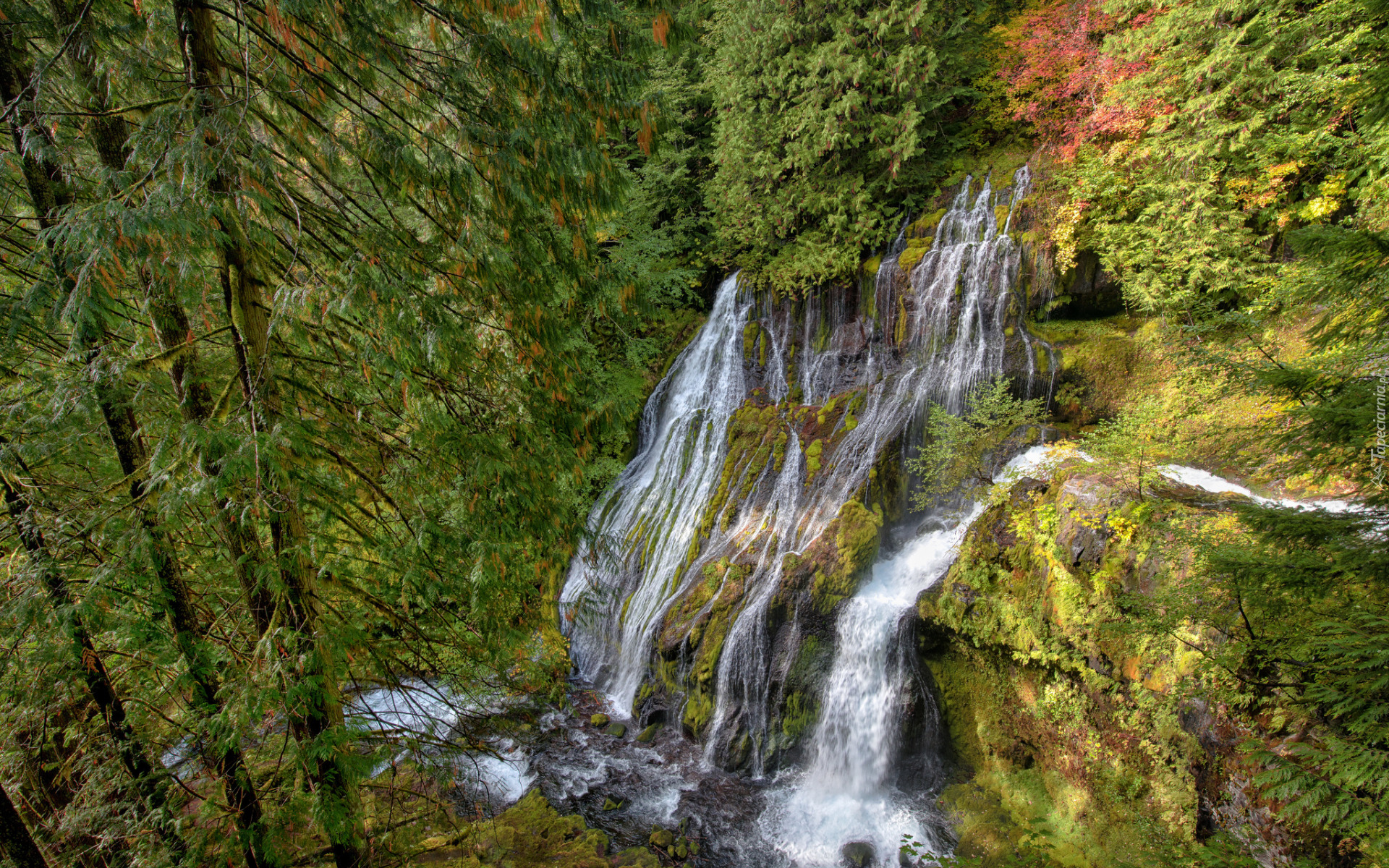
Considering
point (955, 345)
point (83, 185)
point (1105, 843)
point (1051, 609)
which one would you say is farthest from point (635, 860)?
point (955, 345)

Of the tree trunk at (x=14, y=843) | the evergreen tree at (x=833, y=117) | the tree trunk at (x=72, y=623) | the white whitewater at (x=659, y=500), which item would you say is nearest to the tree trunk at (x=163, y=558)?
the tree trunk at (x=72, y=623)

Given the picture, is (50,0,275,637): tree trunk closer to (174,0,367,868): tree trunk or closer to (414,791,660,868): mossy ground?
(174,0,367,868): tree trunk

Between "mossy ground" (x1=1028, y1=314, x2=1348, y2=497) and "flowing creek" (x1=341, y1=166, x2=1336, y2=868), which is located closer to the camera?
"mossy ground" (x1=1028, y1=314, x2=1348, y2=497)

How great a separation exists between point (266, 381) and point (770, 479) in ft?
27.1

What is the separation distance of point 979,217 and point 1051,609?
668 centimetres

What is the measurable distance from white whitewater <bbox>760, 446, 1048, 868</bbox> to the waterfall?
35 millimetres

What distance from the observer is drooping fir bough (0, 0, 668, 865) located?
6.66ft

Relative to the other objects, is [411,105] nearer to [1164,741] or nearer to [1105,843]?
[1164,741]

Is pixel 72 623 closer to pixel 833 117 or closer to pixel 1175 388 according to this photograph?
pixel 1175 388

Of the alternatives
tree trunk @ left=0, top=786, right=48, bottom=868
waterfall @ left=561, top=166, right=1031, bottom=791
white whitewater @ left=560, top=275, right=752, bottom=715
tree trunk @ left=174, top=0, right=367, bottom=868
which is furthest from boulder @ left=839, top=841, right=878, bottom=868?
tree trunk @ left=0, top=786, right=48, bottom=868

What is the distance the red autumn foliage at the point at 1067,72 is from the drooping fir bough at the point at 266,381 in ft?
26.7

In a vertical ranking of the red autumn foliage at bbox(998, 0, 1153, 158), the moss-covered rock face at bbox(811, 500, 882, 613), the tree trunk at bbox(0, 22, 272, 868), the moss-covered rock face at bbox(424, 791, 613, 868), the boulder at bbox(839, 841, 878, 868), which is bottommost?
the boulder at bbox(839, 841, 878, 868)

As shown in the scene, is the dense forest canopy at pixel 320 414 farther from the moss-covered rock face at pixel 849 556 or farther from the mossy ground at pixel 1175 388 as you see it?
the moss-covered rock face at pixel 849 556

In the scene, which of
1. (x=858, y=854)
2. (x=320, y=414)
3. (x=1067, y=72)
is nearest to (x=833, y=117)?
(x=1067, y=72)
